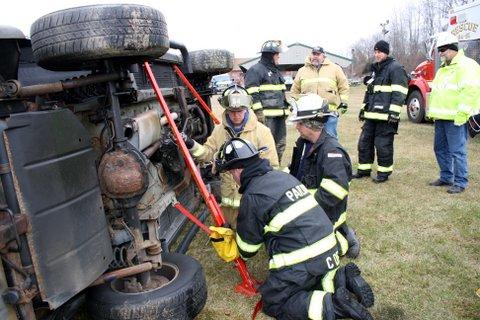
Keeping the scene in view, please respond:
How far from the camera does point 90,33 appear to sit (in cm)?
201

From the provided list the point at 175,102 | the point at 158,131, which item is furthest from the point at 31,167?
the point at 175,102

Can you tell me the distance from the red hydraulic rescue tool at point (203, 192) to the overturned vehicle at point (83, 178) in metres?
0.15

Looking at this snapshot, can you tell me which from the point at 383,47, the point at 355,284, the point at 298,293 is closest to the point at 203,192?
the point at 298,293

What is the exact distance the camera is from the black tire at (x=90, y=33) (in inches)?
78.9

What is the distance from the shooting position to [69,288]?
1.96 m

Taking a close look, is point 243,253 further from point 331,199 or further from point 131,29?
point 131,29

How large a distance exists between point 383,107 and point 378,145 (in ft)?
1.69

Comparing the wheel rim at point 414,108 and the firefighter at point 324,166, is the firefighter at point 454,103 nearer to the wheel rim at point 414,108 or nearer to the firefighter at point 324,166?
the firefighter at point 324,166

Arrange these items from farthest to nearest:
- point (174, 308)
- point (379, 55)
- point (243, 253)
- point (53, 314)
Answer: point (379, 55), point (243, 253), point (174, 308), point (53, 314)

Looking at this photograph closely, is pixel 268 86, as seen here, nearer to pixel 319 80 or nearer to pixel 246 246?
pixel 319 80

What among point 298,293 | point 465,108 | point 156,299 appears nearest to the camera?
point 156,299

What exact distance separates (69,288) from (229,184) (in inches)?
76.7

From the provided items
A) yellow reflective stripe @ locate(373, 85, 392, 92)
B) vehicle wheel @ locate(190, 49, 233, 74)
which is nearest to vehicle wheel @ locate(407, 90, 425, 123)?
yellow reflective stripe @ locate(373, 85, 392, 92)

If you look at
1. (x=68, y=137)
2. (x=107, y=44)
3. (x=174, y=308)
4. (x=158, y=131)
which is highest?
(x=107, y=44)
